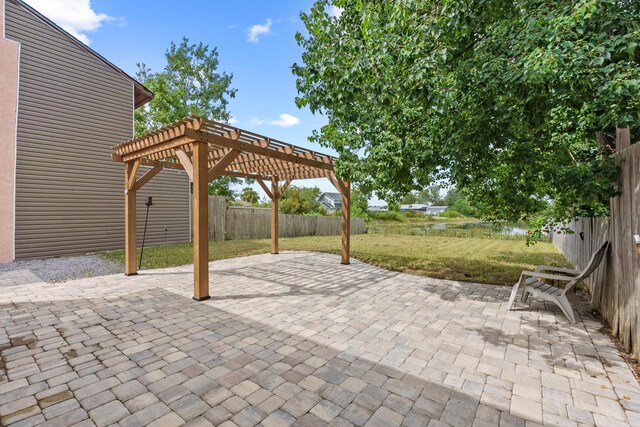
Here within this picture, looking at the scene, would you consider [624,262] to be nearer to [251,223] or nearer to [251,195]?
[251,223]

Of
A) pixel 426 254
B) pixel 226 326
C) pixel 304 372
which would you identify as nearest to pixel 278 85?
pixel 426 254

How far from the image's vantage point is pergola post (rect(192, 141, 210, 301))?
4.38 meters

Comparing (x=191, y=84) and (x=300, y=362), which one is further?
(x=191, y=84)

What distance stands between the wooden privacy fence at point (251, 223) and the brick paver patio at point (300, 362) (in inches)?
321

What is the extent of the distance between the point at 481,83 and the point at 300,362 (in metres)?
3.50

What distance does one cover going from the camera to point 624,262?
298 cm

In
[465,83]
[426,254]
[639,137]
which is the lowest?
[426,254]

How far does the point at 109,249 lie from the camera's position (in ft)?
29.9

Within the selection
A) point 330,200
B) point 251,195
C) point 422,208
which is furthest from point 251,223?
point 422,208

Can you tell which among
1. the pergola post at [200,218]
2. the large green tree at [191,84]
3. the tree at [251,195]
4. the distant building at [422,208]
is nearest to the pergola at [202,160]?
the pergola post at [200,218]

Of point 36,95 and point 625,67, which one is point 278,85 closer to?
point 36,95

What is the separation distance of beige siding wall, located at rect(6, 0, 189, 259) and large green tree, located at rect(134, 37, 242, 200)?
505 cm

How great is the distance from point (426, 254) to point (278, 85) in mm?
7680

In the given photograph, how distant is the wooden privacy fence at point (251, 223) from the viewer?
12.8m
